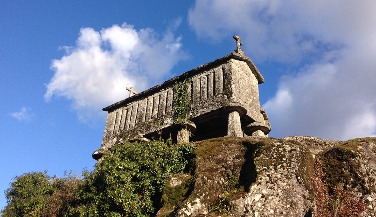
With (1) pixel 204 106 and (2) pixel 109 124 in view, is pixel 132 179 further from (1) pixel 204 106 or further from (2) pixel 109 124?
(2) pixel 109 124

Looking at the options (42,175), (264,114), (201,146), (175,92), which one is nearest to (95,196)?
(201,146)

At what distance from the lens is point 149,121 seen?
20.3 metres

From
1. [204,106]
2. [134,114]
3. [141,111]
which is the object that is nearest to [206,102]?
[204,106]

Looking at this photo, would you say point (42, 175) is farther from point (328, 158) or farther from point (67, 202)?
point (328, 158)

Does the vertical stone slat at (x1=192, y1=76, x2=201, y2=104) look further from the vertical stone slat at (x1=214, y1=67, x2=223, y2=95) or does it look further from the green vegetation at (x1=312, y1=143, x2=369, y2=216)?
the green vegetation at (x1=312, y1=143, x2=369, y2=216)

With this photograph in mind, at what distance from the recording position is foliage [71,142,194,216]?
519 inches

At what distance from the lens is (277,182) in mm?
11102

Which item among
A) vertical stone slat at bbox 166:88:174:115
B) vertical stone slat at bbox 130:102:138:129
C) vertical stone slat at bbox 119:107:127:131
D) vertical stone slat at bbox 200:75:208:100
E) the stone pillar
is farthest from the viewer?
vertical stone slat at bbox 119:107:127:131

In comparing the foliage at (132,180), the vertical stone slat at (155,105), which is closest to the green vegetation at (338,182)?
the foliage at (132,180)

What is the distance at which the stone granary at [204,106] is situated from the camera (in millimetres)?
17797

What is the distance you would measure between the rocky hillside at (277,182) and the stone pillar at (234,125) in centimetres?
305

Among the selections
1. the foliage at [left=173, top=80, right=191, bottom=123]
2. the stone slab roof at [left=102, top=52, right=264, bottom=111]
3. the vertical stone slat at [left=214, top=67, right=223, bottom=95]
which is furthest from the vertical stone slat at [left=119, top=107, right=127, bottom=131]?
the vertical stone slat at [left=214, top=67, right=223, bottom=95]

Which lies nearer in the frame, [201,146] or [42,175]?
[201,146]

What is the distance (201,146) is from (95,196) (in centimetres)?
455
